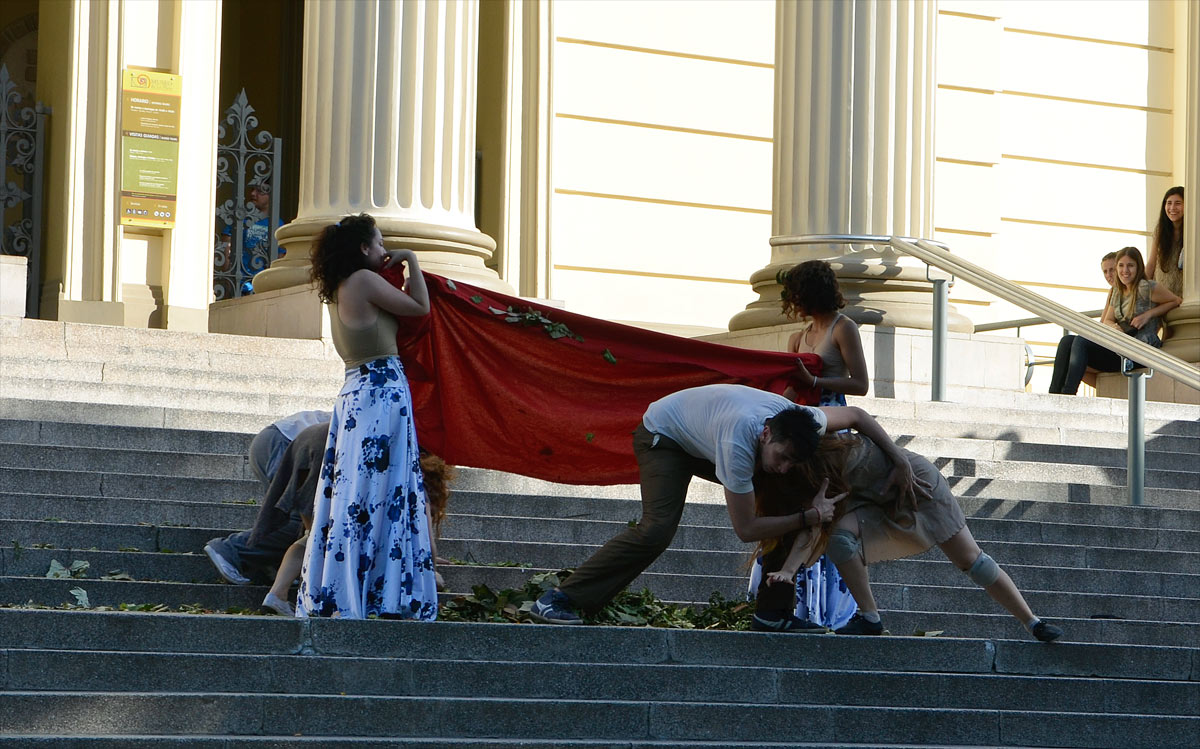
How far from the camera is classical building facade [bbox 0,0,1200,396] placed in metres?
13.4

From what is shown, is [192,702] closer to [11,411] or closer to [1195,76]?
[11,411]

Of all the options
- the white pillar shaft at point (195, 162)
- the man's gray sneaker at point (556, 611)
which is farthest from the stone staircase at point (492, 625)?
the white pillar shaft at point (195, 162)

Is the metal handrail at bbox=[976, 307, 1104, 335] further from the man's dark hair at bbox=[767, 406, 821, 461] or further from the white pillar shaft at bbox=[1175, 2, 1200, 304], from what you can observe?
the man's dark hair at bbox=[767, 406, 821, 461]

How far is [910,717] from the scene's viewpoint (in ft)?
24.9

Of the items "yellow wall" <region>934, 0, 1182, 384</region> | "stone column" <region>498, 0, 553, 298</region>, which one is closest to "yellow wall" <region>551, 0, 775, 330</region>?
"stone column" <region>498, 0, 553, 298</region>

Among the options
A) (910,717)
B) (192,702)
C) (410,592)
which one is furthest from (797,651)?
(192,702)

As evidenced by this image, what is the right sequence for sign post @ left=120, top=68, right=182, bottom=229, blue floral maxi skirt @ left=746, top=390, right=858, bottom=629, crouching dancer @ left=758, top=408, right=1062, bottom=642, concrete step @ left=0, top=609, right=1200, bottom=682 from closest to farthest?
concrete step @ left=0, top=609, right=1200, bottom=682, crouching dancer @ left=758, top=408, right=1062, bottom=642, blue floral maxi skirt @ left=746, top=390, right=858, bottom=629, sign post @ left=120, top=68, right=182, bottom=229

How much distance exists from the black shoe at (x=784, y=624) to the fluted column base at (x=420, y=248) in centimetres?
528

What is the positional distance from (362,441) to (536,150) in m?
10.5

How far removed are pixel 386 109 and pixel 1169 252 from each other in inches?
270

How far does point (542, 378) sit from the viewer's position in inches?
368

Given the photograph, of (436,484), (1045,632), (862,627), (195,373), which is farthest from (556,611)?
(195,373)

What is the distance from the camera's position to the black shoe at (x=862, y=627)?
8.24 meters

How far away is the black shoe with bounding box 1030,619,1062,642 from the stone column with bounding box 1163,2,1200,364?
8317 millimetres
